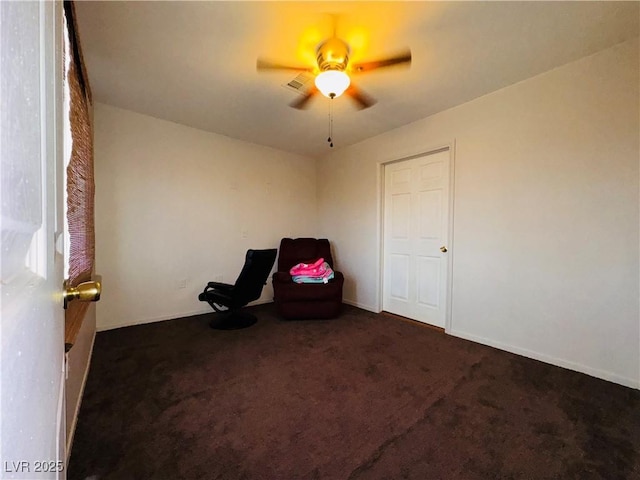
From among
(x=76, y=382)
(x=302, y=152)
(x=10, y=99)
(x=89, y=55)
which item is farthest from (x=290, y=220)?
(x=10, y=99)

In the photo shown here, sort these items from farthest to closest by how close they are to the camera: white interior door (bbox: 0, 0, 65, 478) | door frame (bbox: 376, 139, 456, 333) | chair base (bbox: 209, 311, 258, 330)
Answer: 1. chair base (bbox: 209, 311, 258, 330)
2. door frame (bbox: 376, 139, 456, 333)
3. white interior door (bbox: 0, 0, 65, 478)

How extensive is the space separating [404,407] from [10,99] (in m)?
2.09

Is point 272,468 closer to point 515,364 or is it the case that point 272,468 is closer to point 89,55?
point 515,364

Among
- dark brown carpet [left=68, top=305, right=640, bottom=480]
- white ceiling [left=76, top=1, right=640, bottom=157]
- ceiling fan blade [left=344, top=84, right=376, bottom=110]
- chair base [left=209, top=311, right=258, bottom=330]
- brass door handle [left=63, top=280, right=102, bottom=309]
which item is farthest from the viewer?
chair base [left=209, top=311, right=258, bottom=330]

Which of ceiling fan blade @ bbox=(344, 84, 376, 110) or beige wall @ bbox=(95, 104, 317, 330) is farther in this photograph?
beige wall @ bbox=(95, 104, 317, 330)

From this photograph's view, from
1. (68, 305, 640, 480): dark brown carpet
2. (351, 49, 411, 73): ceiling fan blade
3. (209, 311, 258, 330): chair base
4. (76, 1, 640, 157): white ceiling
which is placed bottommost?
(68, 305, 640, 480): dark brown carpet

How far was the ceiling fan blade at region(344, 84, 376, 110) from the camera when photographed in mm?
2405

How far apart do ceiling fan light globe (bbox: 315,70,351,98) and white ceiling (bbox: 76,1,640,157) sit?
9.4 inches

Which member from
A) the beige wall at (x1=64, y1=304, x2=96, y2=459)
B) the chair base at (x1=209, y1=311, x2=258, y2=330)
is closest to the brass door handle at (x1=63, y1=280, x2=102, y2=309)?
the beige wall at (x1=64, y1=304, x2=96, y2=459)

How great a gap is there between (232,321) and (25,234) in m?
3.23

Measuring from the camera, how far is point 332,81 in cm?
190

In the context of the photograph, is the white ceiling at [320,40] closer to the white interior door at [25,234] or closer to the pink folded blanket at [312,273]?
the white interior door at [25,234]

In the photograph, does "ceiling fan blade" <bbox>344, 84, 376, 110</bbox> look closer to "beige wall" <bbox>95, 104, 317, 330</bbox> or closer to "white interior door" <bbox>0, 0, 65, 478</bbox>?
"beige wall" <bbox>95, 104, 317, 330</bbox>

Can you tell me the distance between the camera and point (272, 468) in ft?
4.30
